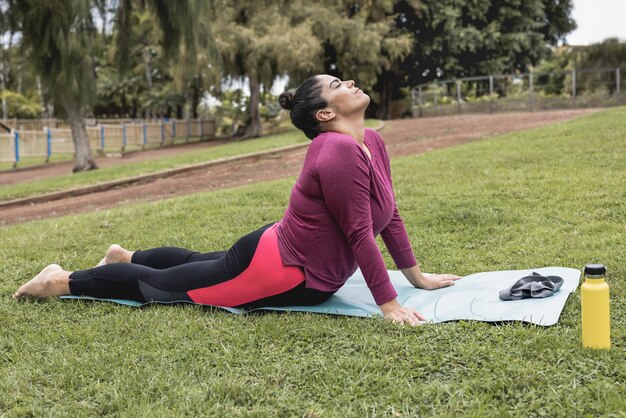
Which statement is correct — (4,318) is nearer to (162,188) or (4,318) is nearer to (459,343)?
(459,343)

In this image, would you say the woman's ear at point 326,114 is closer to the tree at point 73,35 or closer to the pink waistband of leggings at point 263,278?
the pink waistband of leggings at point 263,278

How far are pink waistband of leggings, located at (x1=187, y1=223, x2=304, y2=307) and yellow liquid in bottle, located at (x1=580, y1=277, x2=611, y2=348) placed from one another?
1408 mm

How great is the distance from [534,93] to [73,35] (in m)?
17.2

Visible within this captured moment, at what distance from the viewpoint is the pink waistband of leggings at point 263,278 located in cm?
349

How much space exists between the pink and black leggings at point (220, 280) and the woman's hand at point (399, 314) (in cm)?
38

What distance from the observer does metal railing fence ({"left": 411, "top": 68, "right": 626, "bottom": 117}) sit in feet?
76.6

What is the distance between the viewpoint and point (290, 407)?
252 cm

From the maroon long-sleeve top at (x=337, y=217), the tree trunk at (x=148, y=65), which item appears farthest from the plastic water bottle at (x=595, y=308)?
the tree trunk at (x=148, y=65)

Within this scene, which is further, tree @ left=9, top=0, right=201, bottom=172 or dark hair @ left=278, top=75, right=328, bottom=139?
tree @ left=9, top=0, right=201, bottom=172

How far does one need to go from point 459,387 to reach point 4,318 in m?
2.65

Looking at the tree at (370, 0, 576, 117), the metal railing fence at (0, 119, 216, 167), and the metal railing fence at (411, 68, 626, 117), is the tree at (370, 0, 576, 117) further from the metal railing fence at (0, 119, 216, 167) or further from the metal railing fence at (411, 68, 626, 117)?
the metal railing fence at (0, 119, 216, 167)

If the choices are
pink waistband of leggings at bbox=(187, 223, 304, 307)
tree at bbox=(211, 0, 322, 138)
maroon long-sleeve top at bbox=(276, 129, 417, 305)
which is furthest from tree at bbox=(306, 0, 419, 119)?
pink waistband of leggings at bbox=(187, 223, 304, 307)

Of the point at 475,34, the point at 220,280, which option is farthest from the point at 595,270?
the point at 475,34

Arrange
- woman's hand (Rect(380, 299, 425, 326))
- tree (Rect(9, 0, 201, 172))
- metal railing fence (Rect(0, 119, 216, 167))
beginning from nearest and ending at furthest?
1. woman's hand (Rect(380, 299, 425, 326))
2. tree (Rect(9, 0, 201, 172))
3. metal railing fence (Rect(0, 119, 216, 167))
